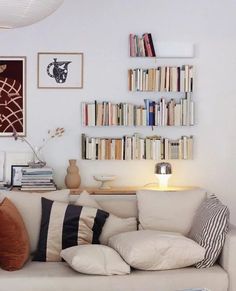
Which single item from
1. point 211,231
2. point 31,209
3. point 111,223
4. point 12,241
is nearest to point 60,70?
point 31,209

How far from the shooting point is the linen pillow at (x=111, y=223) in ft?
14.4

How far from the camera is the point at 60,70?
19.6 ft

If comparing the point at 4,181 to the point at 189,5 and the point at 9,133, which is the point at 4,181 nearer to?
the point at 9,133

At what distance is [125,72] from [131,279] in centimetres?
261

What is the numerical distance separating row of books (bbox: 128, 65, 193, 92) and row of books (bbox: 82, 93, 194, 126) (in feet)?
0.43

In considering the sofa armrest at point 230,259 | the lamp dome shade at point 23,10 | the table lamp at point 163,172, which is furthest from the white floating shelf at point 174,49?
the lamp dome shade at point 23,10

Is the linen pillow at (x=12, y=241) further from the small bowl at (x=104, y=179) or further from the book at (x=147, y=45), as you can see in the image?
the book at (x=147, y=45)

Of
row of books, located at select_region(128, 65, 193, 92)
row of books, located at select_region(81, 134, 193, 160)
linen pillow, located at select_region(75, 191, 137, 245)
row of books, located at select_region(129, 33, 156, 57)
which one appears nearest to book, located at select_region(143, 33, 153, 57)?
Result: row of books, located at select_region(129, 33, 156, 57)

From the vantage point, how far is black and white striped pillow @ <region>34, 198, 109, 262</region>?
4.26m

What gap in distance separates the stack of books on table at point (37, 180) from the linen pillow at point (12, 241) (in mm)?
1443

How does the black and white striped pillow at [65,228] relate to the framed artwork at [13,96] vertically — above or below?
below

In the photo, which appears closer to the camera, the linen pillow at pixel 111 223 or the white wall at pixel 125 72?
the linen pillow at pixel 111 223

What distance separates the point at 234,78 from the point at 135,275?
9.16ft

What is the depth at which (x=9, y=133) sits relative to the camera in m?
5.98
